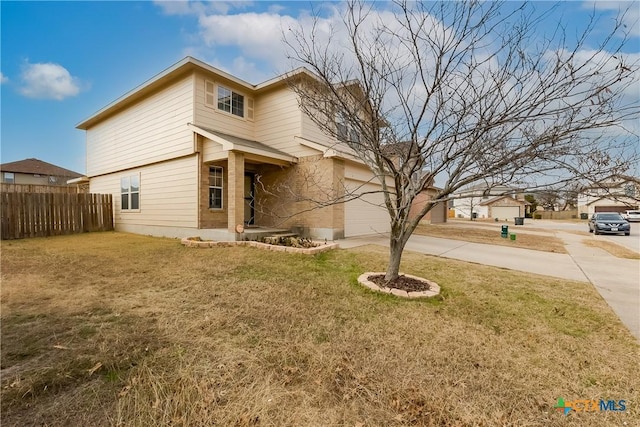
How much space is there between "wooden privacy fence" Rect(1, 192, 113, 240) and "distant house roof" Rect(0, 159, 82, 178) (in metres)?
29.9

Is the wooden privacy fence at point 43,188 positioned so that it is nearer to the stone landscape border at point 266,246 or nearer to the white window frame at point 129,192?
the white window frame at point 129,192

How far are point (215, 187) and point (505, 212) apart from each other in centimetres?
4505

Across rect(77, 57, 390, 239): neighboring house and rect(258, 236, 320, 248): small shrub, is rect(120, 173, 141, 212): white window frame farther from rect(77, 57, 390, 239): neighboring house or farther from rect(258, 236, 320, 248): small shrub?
rect(258, 236, 320, 248): small shrub

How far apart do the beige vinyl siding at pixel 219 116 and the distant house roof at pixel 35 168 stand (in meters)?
36.4

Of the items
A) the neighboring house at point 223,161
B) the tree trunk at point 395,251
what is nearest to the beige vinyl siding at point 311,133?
the neighboring house at point 223,161

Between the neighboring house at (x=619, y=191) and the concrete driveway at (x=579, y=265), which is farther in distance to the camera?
the concrete driveway at (x=579, y=265)

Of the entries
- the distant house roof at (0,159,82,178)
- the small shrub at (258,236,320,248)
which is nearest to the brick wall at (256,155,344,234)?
the small shrub at (258,236,320,248)

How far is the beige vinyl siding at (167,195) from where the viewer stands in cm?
1046

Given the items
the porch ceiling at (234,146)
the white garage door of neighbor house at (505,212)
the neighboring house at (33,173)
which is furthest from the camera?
the white garage door of neighbor house at (505,212)

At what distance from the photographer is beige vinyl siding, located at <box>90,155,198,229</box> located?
10.5 m

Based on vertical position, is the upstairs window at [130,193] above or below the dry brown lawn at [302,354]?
above

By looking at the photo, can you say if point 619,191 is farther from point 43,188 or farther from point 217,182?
point 43,188

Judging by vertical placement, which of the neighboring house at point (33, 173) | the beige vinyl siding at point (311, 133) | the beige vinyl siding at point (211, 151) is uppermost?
the neighboring house at point (33, 173)

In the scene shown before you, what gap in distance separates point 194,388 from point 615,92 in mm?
5383
